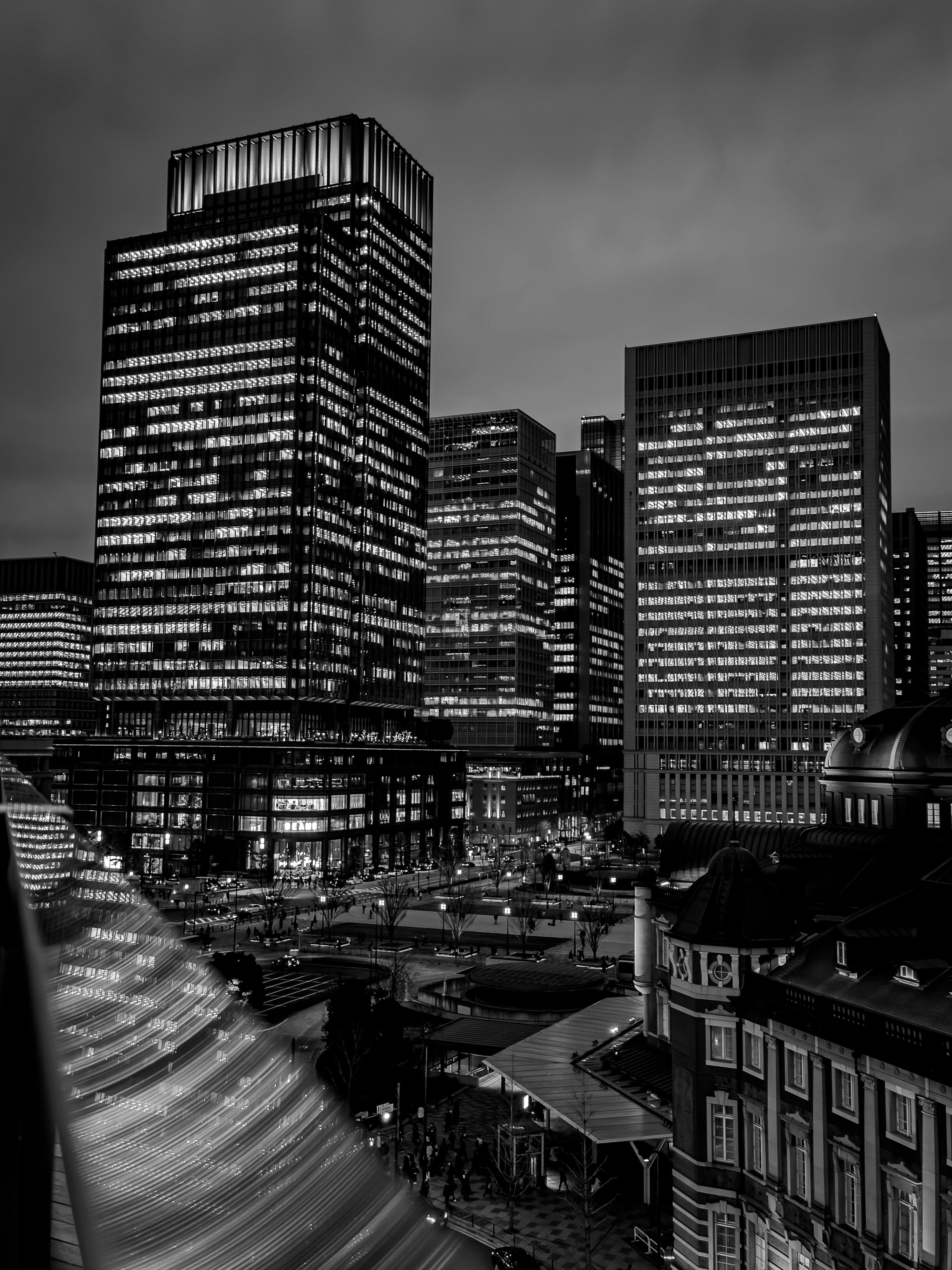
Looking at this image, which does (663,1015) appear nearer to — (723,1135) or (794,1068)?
(723,1135)

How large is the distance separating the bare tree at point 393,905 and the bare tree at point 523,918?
14.2 m

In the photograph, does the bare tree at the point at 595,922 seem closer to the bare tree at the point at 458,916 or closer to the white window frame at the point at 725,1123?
the bare tree at the point at 458,916

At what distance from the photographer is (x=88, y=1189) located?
1056 centimetres

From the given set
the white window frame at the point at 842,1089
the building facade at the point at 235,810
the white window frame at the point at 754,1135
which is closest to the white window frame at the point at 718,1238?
the white window frame at the point at 754,1135

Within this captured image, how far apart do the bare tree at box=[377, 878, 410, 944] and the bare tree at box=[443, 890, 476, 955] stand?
5.59m

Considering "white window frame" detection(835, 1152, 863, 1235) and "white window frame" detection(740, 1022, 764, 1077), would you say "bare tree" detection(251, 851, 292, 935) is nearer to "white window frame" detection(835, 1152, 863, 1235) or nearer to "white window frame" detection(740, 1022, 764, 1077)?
"white window frame" detection(740, 1022, 764, 1077)

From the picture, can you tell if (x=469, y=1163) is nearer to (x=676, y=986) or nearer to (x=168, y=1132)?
(x=676, y=986)

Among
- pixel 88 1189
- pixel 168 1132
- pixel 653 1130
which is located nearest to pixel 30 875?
pixel 88 1189

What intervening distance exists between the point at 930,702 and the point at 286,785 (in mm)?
128321

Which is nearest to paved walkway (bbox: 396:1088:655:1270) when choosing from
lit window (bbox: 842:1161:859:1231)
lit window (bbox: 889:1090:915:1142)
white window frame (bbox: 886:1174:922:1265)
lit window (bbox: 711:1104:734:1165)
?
lit window (bbox: 711:1104:734:1165)

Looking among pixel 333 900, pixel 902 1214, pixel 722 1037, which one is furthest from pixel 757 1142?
pixel 333 900

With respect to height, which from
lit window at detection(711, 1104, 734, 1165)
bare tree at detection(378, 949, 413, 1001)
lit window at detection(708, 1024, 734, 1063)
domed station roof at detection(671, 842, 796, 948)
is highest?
domed station roof at detection(671, 842, 796, 948)

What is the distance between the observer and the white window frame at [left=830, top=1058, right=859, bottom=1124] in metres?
41.2

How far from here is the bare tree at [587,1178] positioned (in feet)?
156
